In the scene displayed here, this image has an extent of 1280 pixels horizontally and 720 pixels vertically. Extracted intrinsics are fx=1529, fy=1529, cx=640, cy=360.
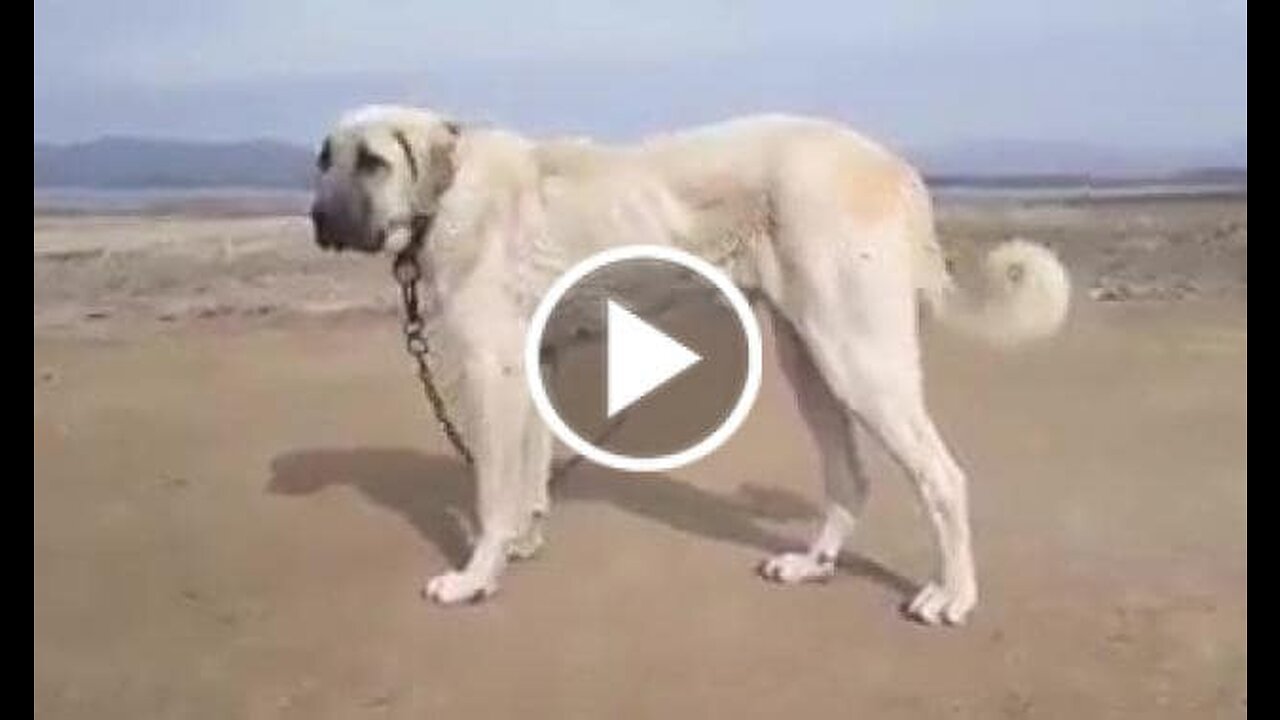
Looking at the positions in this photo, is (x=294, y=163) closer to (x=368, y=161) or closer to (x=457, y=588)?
(x=368, y=161)

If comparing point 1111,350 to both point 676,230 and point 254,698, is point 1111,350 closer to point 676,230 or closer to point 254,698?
point 676,230

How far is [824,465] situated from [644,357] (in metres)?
0.15

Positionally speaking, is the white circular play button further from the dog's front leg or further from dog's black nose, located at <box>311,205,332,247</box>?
dog's black nose, located at <box>311,205,332,247</box>

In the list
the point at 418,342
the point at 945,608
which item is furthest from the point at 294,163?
the point at 945,608

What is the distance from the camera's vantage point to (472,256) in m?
1.03

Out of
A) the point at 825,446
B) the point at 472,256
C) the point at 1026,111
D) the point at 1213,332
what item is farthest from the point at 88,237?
the point at 1213,332

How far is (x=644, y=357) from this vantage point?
Answer: 1038 mm

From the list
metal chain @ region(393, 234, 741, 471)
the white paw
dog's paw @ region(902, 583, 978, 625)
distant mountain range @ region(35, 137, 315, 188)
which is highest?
distant mountain range @ region(35, 137, 315, 188)

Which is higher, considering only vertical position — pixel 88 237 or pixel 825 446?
pixel 88 237

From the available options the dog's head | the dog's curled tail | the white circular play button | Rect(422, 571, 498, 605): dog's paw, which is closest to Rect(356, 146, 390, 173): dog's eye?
the dog's head

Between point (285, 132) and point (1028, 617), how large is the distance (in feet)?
1.97

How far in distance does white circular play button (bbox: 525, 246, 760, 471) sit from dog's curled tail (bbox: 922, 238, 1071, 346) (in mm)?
139

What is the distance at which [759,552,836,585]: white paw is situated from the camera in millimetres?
1054

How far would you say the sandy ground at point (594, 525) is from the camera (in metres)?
1.02
